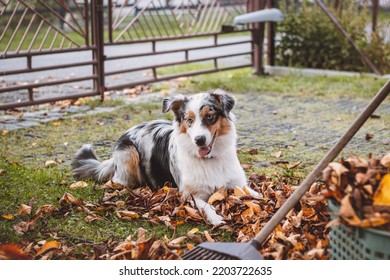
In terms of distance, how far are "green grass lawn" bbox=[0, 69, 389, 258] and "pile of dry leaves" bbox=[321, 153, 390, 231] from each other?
3.72 feet

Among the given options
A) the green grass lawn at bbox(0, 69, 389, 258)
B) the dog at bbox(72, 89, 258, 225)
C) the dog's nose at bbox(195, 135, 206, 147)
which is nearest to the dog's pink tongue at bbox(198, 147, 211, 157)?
the dog at bbox(72, 89, 258, 225)

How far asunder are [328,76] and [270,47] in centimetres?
135

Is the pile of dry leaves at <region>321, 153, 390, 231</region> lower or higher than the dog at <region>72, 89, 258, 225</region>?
higher

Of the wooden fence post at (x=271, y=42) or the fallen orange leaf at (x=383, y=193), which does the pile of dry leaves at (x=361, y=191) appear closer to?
the fallen orange leaf at (x=383, y=193)

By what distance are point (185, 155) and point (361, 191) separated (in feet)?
6.39

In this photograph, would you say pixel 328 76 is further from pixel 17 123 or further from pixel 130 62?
pixel 17 123

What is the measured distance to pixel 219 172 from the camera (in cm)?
428

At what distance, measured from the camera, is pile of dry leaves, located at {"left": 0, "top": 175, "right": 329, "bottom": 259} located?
3146 millimetres

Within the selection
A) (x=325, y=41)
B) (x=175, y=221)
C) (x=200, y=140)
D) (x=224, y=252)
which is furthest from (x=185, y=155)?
(x=325, y=41)

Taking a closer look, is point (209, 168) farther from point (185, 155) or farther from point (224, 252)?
point (224, 252)

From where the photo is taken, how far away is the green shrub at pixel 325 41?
33.1ft

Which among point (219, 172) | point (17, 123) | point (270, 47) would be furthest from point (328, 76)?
point (219, 172)

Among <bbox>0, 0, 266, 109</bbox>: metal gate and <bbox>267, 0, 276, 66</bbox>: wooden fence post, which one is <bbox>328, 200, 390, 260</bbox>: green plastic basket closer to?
<bbox>0, 0, 266, 109</bbox>: metal gate

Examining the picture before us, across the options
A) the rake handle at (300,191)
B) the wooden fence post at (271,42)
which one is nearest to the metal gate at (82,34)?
the wooden fence post at (271,42)
